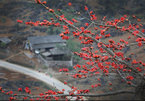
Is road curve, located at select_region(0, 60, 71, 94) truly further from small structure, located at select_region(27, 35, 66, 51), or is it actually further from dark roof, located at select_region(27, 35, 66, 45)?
dark roof, located at select_region(27, 35, 66, 45)

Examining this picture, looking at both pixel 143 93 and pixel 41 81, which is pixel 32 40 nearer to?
pixel 41 81

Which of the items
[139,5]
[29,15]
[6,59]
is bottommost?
[6,59]

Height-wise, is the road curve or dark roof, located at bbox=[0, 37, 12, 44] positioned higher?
the road curve

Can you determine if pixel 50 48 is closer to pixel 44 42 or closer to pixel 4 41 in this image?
pixel 44 42

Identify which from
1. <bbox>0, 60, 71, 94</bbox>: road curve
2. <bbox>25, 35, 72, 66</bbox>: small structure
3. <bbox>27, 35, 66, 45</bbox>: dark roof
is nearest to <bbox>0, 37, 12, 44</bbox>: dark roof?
<bbox>25, 35, 72, 66</bbox>: small structure

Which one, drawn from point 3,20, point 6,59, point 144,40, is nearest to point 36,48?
point 6,59

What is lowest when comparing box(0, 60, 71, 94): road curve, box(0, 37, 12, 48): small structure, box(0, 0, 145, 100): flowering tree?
box(0, 37, 12, 48): small structure

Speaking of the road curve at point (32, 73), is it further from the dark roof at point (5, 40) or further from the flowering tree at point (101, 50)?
the flowering tree at point (101, 50)

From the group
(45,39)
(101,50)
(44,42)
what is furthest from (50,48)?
(101,50)
